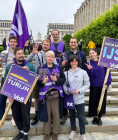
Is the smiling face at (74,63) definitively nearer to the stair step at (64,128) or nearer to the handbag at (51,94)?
the handbag at (51,94)

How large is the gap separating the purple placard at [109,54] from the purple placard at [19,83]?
1.81 m

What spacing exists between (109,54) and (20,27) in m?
2.69

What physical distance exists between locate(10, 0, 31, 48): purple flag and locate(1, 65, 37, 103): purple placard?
1.51 m

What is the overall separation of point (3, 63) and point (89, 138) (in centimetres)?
287

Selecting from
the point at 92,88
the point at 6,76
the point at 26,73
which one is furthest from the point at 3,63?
the point at 92,88

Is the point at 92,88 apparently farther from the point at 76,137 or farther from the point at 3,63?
the point at 3,63

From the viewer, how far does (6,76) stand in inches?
127

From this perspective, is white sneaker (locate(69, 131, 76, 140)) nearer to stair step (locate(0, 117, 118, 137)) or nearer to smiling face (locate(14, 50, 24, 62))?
stair step (locate(0, 117, 118, 137))

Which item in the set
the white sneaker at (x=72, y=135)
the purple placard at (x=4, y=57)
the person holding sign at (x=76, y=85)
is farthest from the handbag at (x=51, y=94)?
the purple placard at (x=4, y=57)

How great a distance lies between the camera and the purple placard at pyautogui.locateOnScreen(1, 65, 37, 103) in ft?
9.81

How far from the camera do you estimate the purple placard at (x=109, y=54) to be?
143 inches

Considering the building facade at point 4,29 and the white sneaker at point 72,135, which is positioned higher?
the building facade at point 4,29

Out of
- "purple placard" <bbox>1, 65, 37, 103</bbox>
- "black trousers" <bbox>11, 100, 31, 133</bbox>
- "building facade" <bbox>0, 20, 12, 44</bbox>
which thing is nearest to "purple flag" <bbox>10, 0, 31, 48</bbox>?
"purple placard" <bbox>1, 65, 37, 103</bbox>

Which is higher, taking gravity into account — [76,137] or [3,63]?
[3,63]
